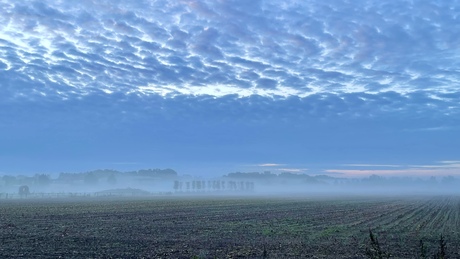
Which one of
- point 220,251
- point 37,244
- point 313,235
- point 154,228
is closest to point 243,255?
point 220,251

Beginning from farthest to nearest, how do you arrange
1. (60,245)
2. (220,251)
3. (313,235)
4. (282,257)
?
(313,235)
(60,245)
(220,251)
(282,257)

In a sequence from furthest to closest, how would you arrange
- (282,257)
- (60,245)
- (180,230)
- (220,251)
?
(180,230) → (60,245) → (220,251) → (282,257)

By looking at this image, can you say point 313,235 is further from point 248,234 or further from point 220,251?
point 220,251

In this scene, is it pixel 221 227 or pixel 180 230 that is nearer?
pixel 180 230

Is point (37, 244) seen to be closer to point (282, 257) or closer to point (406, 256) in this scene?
point (282, 257)

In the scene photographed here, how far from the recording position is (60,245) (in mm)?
21531


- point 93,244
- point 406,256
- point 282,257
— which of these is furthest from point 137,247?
point 406,256

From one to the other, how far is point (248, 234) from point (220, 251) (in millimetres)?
7211

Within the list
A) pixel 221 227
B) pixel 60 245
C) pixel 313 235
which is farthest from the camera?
pixel 221 227

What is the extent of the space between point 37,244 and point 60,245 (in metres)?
1.37

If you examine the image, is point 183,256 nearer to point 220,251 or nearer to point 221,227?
point 220,251

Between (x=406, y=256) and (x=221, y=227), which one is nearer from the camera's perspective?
(x=406, y=256)

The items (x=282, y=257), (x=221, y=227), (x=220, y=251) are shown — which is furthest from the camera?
(x=221, y=227)

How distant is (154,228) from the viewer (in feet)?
100
